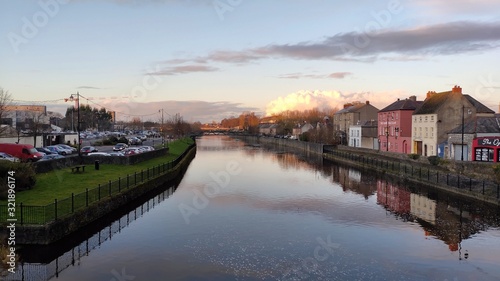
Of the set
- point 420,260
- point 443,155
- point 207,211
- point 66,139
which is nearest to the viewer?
point 420,260

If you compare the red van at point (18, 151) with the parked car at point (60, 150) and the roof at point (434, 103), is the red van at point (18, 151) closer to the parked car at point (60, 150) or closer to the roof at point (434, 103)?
the parked car at point (60, 150)

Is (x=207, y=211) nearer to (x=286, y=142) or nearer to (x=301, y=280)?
(x=301, y=280)

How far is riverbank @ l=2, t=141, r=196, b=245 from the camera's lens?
19.1 metres

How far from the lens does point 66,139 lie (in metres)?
77.9

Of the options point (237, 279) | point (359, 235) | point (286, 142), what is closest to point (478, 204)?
point (359, 235)

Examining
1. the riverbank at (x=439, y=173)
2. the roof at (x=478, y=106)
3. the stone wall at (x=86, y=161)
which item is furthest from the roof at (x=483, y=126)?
the stone wall at (x=86, y=161)

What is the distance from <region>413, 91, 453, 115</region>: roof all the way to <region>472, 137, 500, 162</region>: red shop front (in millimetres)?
15796

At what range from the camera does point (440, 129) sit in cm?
5834

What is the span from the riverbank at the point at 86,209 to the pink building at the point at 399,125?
45.6 metres

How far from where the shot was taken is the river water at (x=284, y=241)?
57.4ft

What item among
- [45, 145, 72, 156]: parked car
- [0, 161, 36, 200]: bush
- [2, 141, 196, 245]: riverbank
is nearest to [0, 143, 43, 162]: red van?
[45, 145, 72, 156]: parked car

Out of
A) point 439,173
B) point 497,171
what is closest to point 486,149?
point 439,173

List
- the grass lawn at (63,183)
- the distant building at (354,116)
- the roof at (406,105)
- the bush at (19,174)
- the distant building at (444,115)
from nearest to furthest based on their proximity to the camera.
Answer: the grass lawn at (63,183) < the bush at (19,174) < the distant building at (444,115) < the roof at (406,105) < the distant building at (354,116)

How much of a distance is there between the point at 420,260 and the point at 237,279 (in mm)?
8487
